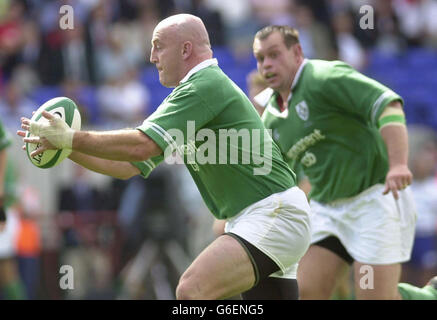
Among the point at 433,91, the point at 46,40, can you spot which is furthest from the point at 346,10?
the point at 46,40

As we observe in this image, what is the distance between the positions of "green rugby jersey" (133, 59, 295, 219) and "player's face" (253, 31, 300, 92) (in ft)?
3.77

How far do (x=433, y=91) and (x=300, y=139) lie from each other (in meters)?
7.49

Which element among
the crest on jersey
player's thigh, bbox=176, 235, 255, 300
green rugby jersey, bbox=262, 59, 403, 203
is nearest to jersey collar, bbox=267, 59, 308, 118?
green rugby jersey, bbox=262, 59, 403, 203

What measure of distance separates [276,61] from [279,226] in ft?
5.55

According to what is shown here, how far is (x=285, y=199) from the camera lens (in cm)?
516

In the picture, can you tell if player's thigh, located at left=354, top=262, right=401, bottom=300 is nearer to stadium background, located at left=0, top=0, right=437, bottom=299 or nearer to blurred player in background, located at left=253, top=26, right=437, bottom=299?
blurred player in background, located at left=253, top=26, right=437, bottom=299

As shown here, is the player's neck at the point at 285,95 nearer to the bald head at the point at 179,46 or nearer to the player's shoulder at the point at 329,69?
the player's shoulder at the point at 329,69

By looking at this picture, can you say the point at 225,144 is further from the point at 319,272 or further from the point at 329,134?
the point at 319,272

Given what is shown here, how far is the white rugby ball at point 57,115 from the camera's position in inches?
197

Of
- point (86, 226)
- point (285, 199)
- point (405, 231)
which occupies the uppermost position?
point (285, 199)

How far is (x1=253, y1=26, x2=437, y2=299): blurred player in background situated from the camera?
6.21 meters

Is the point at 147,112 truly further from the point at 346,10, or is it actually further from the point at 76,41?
the point at 346,10

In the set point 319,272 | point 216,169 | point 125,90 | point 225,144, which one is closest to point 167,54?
point 225,144

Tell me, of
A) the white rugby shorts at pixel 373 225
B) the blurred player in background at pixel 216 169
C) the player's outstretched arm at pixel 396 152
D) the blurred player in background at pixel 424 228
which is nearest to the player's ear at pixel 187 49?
the blurred player in background at pixel 216 169
